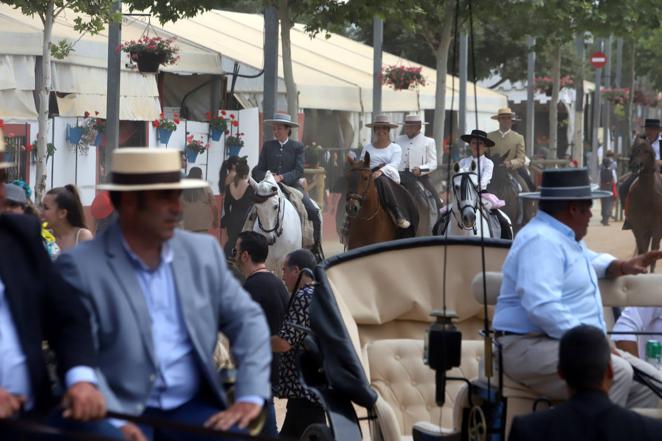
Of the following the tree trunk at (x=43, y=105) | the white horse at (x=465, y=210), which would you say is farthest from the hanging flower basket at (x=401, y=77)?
the tree trunk at (x=43, y=105)

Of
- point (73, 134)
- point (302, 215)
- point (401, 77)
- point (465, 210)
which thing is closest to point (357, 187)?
point (302, 215)

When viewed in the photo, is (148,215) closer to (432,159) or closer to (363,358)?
(363,358)

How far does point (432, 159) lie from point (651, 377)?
14979mm

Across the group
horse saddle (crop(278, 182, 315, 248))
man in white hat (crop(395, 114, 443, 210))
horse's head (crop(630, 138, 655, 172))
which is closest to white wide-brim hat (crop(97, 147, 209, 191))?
horse saddle (crop(278, 182, 315, 248))

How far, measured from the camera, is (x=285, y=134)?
19.9m

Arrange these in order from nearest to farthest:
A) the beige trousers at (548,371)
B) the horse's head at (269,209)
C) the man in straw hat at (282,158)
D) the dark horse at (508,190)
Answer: the beige trousers at (548,371), the horse's head at (269,209), the man in straw hat at (282,158), the dark horse at (508,190)

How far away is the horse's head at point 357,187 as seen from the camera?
18.6m

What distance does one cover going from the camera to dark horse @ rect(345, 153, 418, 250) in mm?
18641

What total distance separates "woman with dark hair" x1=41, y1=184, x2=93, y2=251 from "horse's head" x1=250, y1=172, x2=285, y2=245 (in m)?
7.36

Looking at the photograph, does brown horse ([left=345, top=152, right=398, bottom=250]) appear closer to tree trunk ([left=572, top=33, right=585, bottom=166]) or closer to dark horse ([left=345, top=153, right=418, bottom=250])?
dark horse ([left=345, top=153, right=418, bottom=250])

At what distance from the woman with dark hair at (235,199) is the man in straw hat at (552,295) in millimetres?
12599

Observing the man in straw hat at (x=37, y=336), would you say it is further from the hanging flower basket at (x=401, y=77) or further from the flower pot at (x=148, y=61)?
the hanging flower basket at (x=401, y=77)

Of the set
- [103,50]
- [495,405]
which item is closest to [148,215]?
[495,405]

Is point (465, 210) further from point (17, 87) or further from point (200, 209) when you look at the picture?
point (17, 87)
